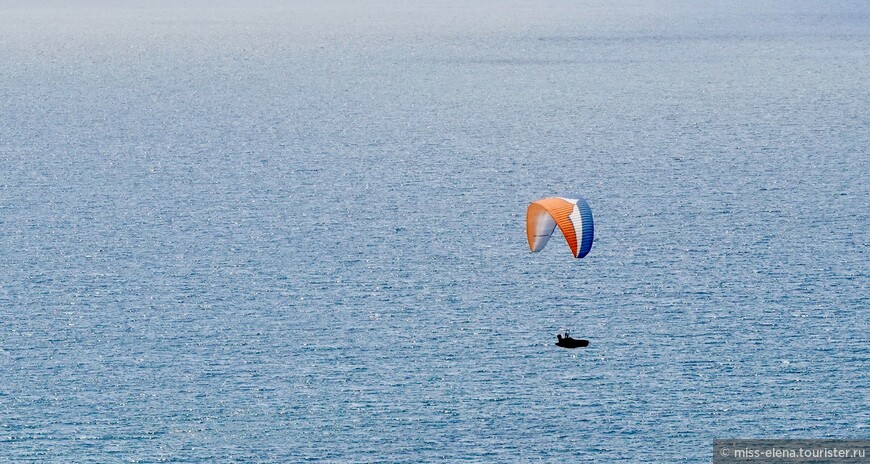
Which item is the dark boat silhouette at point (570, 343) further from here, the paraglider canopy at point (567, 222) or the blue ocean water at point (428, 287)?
the paraglider canopy at point (567, 222)

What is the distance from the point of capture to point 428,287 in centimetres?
7075

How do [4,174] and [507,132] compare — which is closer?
[4,174]

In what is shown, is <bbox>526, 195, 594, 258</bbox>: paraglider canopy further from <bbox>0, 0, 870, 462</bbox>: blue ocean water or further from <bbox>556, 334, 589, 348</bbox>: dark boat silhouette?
<bbox>0, 0, 870, 462</bbox>: blue ocean water

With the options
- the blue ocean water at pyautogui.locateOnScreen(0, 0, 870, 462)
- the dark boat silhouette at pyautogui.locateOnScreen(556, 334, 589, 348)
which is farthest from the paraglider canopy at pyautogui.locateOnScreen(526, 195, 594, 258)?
the blue ocean water at pyautogui.locateOnScreen(0, 0, 870, 462)

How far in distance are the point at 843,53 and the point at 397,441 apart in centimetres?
15151

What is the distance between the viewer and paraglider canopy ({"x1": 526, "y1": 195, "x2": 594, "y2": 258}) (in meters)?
53.3

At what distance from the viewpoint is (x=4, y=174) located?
4146 inches

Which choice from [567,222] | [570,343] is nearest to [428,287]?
[570,343]

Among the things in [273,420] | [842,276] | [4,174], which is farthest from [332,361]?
[4,174]

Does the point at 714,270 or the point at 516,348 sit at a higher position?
the point at 714,270

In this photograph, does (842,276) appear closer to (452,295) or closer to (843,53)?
(452,295)

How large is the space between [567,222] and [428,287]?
17.6 m

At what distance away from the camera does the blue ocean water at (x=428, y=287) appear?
52000 mm

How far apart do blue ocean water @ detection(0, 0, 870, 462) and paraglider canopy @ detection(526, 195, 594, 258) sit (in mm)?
6251
